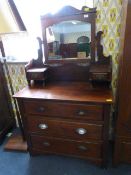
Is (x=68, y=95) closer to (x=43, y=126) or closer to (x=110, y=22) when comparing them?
(x=43, y=126)

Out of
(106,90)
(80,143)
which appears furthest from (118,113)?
(80,143)

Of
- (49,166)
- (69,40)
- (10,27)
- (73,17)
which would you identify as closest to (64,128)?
(49,166)

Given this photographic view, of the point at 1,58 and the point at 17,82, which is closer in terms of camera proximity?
the point at 1,58

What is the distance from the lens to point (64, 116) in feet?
4.52

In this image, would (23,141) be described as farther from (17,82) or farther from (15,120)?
(17,82)

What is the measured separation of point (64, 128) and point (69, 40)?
84 centimetres

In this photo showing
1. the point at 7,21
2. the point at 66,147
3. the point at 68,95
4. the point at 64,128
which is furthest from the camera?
the point at 7,21

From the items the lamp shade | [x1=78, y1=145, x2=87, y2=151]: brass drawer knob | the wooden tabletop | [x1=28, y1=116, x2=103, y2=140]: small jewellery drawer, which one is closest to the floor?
[x1=78, y1=145, x2=87, y2=151]: brass drawer knob

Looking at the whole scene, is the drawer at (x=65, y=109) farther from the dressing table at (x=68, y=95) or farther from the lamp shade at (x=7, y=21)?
the lamp shade at (x=7, y=21)

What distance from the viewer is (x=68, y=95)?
133cm

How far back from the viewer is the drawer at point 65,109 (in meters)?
1.28

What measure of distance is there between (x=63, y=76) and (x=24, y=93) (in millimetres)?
454

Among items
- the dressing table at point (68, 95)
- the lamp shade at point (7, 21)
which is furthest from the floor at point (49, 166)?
the lamp shade at point (7, 21)

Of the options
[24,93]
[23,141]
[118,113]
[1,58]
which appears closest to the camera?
[118,113]
